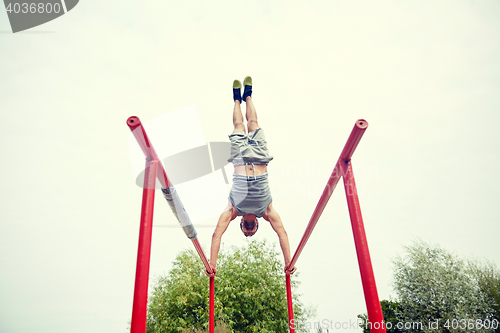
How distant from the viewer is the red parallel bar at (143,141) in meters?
2.16

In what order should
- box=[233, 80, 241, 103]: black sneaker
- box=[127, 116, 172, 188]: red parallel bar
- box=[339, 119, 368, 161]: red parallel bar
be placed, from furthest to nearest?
box=[233, 80, 241, 103]: black sneaker, box=[339, 119, 368, 161]: red parallel bar, box=[127, 116, 172, 188]: red parallel bar

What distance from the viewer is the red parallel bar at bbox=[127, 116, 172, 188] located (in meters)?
2.16

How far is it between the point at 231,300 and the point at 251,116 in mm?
11482

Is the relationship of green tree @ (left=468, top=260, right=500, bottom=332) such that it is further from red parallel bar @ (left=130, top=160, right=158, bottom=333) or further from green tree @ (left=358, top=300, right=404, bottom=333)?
red parallel bar @ (left=130, top=160, right=158, bottom=333)

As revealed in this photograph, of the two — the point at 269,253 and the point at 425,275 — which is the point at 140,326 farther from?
the point at 425,275

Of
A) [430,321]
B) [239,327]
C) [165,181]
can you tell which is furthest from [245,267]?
→ [165,181]

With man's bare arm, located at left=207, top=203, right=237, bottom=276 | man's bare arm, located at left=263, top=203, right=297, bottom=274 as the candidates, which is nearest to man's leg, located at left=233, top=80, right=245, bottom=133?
man's bare arm, located at left=207, top=203, right=237, bottom=276

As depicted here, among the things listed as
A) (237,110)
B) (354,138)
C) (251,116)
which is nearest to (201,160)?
(237,110)

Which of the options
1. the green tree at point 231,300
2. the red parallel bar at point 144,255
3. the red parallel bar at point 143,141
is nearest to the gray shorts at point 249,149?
the red parallel bar at point 143,141

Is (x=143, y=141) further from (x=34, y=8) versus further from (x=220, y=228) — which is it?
(x=34, y=8)

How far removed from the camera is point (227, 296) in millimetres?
13445

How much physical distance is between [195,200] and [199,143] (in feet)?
4.33

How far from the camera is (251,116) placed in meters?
5.30

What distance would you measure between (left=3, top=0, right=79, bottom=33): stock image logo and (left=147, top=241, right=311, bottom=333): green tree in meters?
11.8
